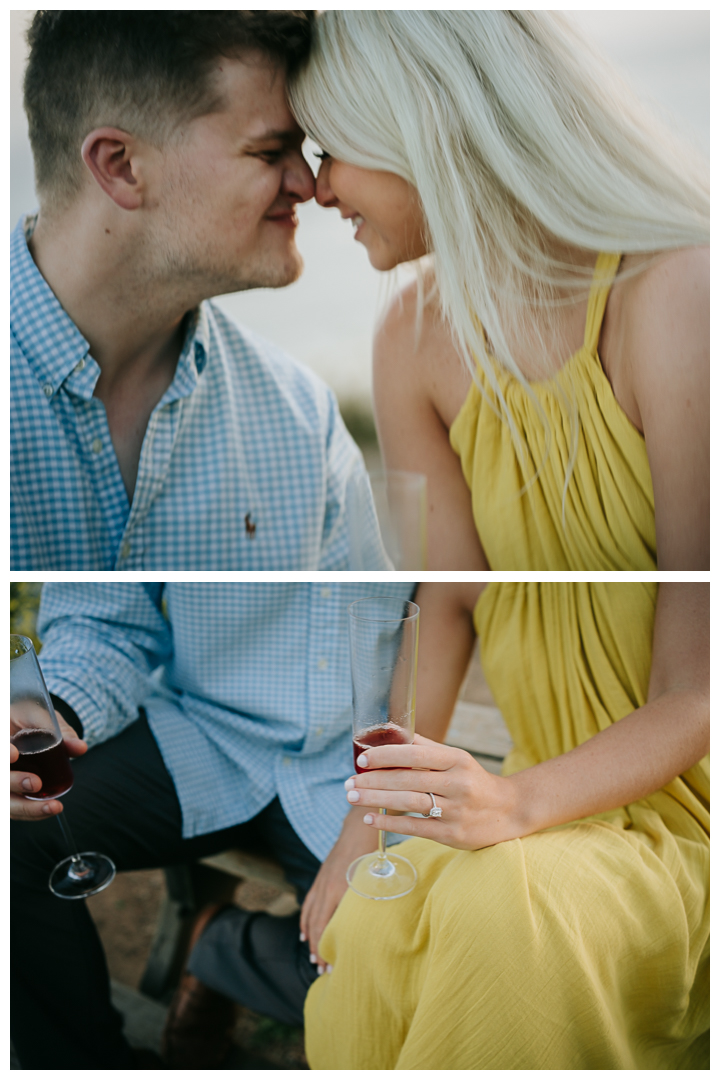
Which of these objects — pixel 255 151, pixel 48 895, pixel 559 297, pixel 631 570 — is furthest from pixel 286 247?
pixel 48 895

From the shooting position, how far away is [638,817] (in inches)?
50.5

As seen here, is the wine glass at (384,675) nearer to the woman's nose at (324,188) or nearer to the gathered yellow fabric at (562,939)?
the gathered yellow fabric at (562,939)

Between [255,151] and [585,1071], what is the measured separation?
145 cm

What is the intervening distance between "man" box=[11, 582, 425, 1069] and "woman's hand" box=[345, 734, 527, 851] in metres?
0.29

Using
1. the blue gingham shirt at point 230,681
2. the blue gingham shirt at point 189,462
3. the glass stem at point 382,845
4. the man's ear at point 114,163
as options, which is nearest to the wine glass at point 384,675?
the glass stem at point 382,845

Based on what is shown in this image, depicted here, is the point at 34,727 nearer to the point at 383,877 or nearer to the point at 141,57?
the point at 383,877

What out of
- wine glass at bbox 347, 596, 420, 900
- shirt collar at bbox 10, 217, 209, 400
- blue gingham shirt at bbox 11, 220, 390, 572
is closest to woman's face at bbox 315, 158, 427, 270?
blue gingham shirt at bbox 11, 220, 390, 572

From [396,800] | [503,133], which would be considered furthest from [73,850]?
[503,133]

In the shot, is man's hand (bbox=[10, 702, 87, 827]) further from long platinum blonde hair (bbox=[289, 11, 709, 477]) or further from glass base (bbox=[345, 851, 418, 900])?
long platinum blonde hair (bbox=[289, 11, 709, 477])

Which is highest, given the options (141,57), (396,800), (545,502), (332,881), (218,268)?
(141,57)

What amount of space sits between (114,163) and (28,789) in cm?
98

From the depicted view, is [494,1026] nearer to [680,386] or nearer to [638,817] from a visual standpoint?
[638,817]

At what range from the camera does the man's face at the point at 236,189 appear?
119 centimetres

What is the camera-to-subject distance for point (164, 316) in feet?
4.33
